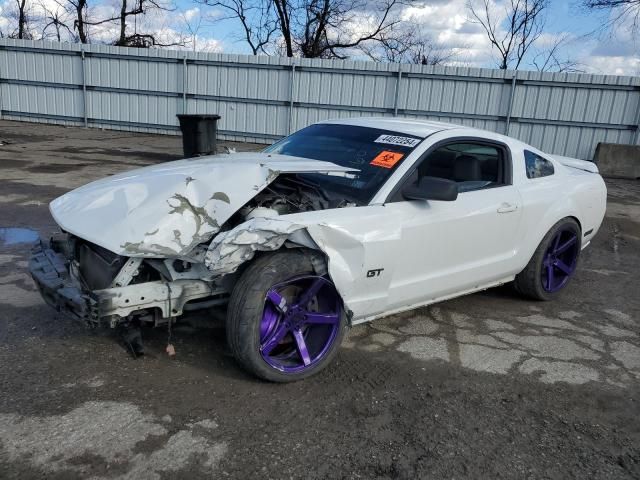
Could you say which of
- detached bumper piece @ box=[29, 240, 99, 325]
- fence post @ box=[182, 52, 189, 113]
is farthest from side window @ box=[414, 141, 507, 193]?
fence post @ box=[182, 52, 189, 113]

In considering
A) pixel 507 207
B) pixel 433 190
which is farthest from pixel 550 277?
pixel 433 190

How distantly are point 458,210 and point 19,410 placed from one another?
115 inches

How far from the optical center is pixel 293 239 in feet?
10.2

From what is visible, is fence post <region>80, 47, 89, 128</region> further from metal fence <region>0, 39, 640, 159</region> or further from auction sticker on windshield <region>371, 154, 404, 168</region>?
auction sticker on windshield <region>371, 154, 404, 168</region>

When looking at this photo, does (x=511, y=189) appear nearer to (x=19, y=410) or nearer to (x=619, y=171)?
(x=19, y=410)

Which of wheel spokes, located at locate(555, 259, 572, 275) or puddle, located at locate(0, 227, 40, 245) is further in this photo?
puddle, located at locate(0, 227, 40, 245)

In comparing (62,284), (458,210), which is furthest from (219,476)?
(458,210)

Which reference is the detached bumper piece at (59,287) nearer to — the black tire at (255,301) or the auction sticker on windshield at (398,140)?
the black tire at (255,301)

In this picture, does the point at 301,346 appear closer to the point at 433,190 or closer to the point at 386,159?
the point at 433,190

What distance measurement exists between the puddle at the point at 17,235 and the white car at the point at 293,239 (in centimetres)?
233

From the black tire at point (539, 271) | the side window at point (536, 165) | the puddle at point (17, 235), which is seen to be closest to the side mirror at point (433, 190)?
the side window at point (536, 165)

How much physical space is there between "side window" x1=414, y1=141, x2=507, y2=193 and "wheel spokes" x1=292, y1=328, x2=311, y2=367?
5.52ft

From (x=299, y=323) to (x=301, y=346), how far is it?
0.46 feet

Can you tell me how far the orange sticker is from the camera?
377cm
